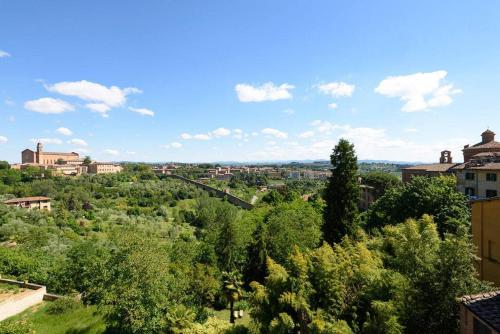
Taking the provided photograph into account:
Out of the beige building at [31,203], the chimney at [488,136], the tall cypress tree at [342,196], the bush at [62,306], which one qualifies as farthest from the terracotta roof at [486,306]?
the beige building at [31,203]

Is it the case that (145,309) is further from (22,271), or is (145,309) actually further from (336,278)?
(22,271)

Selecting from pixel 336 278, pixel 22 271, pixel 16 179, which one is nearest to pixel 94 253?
pixel 22 271

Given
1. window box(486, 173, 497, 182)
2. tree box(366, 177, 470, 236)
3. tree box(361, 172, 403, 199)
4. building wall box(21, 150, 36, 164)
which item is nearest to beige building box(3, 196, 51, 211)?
tree box(366, 177, 470, 236)

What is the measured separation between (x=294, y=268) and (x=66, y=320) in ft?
48.9

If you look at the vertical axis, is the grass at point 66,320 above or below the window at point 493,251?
below

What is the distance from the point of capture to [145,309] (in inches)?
550

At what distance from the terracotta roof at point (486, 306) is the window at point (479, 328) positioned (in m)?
0.30

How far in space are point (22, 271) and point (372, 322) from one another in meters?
27.4

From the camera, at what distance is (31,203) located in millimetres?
59938

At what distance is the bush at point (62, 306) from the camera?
18.5m

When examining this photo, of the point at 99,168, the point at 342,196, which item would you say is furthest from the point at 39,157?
the point at 342,196

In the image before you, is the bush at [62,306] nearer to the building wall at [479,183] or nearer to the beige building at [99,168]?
the building wall at [479,183]

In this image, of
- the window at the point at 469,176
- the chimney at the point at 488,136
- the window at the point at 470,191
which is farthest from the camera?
the chimney at the point at 488,136

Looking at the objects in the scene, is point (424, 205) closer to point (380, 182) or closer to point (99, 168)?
point (380, 182)
